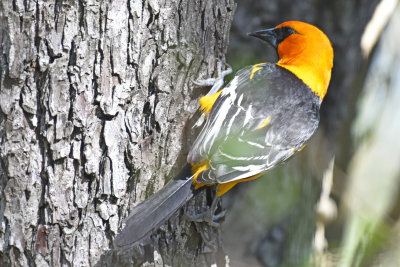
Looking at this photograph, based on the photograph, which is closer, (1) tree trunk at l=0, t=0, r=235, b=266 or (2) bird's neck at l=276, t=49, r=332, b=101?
(1) tree trunk at l=0, t=0, r=235, b=266

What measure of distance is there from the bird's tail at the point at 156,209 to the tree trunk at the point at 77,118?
0.11m

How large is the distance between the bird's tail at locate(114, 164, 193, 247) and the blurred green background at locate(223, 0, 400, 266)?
76 cm

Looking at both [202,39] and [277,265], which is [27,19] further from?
[277,265]

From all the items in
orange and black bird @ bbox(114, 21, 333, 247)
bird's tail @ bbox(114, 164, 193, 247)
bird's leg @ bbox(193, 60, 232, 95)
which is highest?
bird's leg @ bbox(193, 60, 232, 95)

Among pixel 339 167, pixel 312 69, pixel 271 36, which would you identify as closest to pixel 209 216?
pixel 339 167

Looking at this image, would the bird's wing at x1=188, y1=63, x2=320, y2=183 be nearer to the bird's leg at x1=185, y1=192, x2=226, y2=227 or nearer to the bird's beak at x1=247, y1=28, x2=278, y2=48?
the bird's leg at x1=185, y1=192, x2=226, y2=227

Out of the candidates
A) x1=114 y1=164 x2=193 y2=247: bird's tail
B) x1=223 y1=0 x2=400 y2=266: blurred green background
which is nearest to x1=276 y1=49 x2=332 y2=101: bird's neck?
x1=223 y1=0 x2=400 y2=266: blurred green background

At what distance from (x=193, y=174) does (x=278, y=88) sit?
910 millimetres

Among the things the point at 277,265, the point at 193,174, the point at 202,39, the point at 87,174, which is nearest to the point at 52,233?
the point at 87,174

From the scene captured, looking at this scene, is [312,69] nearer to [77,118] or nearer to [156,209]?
[156,209]

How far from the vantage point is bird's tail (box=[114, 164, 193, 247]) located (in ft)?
8.29

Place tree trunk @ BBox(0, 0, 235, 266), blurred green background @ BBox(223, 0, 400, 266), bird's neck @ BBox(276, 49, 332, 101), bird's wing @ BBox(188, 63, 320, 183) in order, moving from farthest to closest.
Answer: bird's neck @ BBox(276, 49, 332, 101) < bird's wing @ BBox(188, 63, 320, 183) < blurred green background @ BBox(223, 0, 400, 266) < tree trunk @ BBox(0, 0, 235, 266)

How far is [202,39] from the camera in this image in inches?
113

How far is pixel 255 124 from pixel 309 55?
856mm
